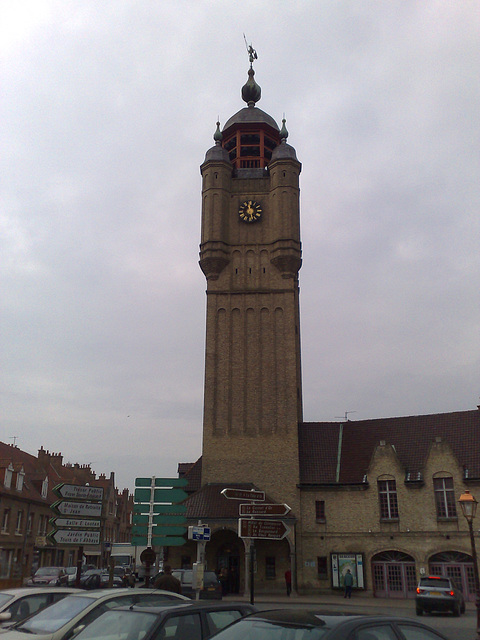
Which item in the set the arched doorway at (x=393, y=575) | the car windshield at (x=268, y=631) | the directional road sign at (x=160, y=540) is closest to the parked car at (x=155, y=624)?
the car windshield at (x=268, y=631)

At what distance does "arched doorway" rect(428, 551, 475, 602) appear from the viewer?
108 feet

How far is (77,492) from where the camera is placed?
1516cm

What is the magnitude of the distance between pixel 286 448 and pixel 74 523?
1041 inches

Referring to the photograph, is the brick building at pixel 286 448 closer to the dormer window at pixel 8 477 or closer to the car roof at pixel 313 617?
the dormer window at pixel 8 477

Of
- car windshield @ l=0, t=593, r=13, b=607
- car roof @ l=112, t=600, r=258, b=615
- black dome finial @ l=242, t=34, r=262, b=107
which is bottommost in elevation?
car windshield @ l=0, t=593, r=13, b=607

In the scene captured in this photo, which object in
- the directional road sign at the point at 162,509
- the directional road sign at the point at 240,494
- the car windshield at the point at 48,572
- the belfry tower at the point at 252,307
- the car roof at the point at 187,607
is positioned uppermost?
the belfry tower at the point at 252,307

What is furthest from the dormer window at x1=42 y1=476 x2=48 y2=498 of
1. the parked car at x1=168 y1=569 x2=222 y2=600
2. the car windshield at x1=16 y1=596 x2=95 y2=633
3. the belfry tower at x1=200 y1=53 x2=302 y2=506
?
the car windshield at x1=16 y1=596 x2=95 y2=633

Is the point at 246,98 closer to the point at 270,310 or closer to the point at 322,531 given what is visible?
the point at 270,310

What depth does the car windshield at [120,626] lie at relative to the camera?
755 centimetres

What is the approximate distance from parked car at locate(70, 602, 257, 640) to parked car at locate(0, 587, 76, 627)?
2673 millimetres

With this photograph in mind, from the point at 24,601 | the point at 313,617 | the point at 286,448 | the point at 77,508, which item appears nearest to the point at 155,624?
the point at 313,617

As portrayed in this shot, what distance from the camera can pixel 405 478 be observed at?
121 ft

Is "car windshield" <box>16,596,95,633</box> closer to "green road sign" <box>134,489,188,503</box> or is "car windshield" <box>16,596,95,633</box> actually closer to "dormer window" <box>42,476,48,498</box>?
"green road sign" <box>134,489,188,503</box>

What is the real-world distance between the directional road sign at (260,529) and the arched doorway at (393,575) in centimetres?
2225
